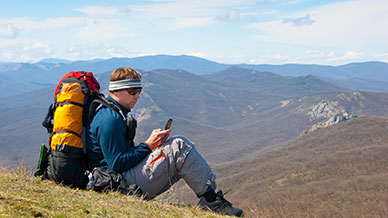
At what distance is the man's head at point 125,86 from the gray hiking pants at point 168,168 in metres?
1.15

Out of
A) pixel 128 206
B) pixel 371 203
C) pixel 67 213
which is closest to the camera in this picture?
pixel 67 213

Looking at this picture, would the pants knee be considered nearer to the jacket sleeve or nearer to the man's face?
the jacket sleeve

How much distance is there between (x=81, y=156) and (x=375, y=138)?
356 feet

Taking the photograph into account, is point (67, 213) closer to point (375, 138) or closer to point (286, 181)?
point (286, 181)

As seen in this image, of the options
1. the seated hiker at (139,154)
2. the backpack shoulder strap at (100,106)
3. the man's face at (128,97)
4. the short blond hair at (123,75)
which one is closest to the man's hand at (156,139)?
the seated hiker at (139,154)

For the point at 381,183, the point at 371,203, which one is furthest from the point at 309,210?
the point at 381,183

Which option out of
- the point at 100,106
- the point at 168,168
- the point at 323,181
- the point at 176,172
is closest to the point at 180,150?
the point at 168,168

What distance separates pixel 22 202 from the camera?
16.3ft

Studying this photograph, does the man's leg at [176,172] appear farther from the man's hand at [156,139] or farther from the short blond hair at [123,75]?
the short blond hair at [123,75]

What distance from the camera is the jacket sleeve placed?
21.3ft

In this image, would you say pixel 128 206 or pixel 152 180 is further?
pixel 152 180

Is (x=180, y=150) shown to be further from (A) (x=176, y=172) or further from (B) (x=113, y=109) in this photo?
(B) (x=113, y=109)

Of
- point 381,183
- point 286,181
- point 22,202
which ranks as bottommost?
point 286,181

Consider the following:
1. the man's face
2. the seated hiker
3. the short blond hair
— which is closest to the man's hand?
the seated hiker
